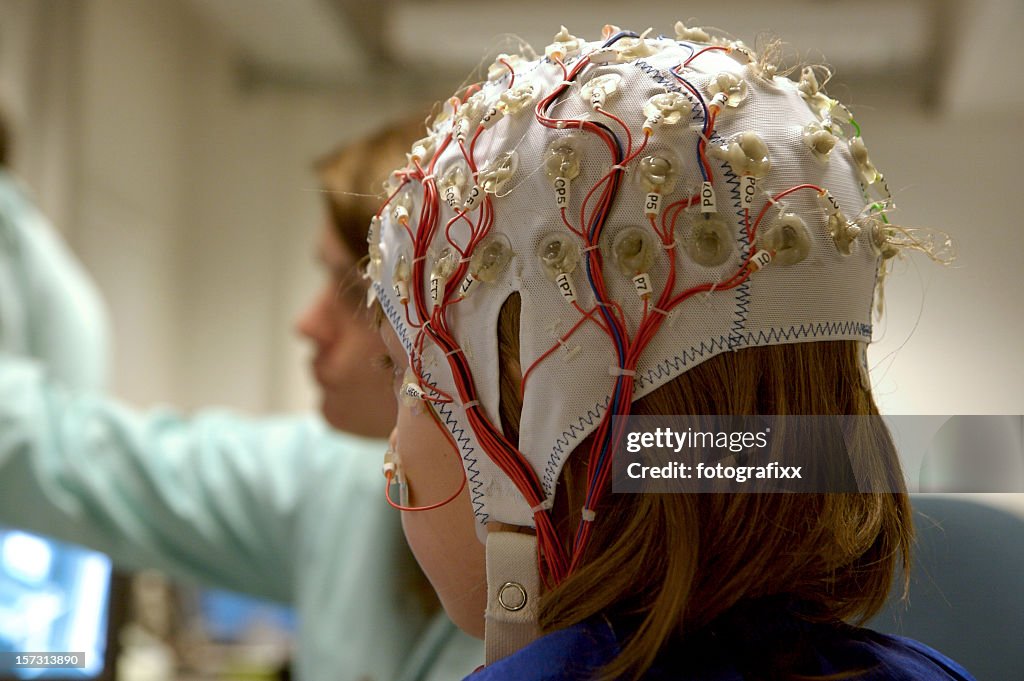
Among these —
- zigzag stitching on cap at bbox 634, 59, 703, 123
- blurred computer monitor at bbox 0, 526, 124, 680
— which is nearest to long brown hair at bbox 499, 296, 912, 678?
zigzag stitching on cap at bbox 634, 59, 703, 123

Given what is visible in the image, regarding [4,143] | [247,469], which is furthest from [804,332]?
[4,143]

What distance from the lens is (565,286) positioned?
0.43m

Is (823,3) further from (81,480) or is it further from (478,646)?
(81,480)

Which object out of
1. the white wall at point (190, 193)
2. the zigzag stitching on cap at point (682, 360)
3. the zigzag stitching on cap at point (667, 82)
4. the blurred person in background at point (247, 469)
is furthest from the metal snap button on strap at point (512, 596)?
the white wall at point (190, 193)

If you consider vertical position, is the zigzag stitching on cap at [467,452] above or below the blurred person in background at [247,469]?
below

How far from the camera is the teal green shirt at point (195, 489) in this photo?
1.00 meters

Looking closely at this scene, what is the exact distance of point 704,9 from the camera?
3.57ft

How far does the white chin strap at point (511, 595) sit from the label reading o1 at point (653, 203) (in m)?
0.17

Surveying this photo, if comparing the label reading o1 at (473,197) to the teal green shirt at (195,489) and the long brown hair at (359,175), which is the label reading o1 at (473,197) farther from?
the teal green shirt at (195,489)

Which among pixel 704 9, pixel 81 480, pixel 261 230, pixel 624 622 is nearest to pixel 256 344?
pixel 261 230

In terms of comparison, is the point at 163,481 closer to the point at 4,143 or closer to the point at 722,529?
the point at 4,143

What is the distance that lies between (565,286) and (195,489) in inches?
33.2

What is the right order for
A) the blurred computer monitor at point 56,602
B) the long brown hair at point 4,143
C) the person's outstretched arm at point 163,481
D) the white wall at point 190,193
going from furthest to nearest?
the white wall at point 190,193 < the long brown hair at point 4,143 < the person's outstretched arm at point 163,481 < the blurred computer monitor at point 56,602

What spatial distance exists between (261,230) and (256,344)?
0.26 meters
